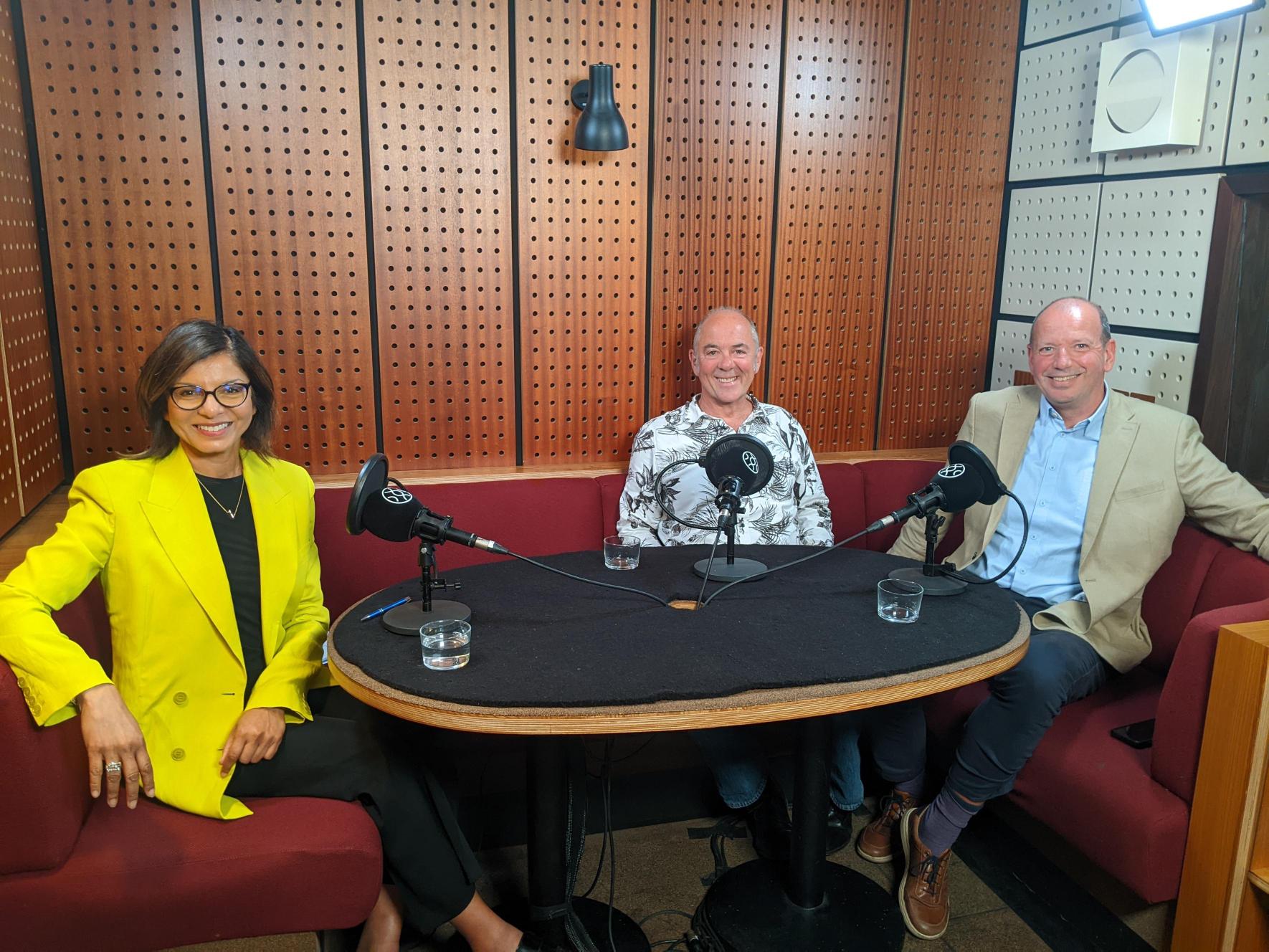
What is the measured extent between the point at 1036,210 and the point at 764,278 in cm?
114

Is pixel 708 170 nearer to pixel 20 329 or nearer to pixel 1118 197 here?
pixel 1118 197

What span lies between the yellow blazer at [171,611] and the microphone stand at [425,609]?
30 cm

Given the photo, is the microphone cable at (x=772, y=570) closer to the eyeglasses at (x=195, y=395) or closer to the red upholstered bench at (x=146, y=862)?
the red upholstered bench at (x=146, y=862)

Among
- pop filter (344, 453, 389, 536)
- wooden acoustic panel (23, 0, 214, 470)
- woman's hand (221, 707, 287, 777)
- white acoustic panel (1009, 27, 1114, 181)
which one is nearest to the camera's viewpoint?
pop filter (344, 453, 389, 536)

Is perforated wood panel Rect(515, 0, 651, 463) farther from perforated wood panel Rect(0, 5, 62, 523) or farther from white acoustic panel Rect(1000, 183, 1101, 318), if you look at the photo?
white acoustic panel Rect(1000, 183, 1101, 318)

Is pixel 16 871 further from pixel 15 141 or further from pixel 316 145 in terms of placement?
pixel 316 145

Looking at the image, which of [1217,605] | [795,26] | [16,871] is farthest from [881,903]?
[795,26]

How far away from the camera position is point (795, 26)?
3443 mm

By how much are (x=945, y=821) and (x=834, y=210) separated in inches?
88.8

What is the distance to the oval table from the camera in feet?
5.71

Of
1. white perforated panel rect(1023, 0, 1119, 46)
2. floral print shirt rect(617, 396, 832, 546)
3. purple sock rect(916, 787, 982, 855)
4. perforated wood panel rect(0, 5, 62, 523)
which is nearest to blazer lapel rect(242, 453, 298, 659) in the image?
perforated wood panel rect(0, 5, 62, 523)

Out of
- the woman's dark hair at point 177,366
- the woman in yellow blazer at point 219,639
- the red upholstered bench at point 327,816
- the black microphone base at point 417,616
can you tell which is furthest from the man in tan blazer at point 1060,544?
the woman's dark hair at point 177,366

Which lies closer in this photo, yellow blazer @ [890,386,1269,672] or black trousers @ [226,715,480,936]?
black trousers @ [226,715,480,936]

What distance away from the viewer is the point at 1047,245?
368cm
